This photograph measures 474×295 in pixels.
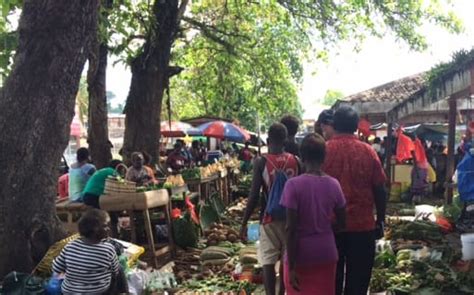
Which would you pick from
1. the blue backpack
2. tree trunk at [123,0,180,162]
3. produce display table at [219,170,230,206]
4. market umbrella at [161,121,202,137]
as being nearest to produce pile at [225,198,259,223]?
produce display table at [219,170,230,206]

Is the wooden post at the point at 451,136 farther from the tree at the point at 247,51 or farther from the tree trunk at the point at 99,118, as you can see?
the tree trunk at the point at 99,118

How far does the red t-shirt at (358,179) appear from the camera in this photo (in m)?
4.58

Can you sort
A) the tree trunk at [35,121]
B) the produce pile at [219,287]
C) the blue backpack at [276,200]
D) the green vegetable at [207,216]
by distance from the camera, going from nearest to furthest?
1. the blue backpack at [276,200]
2. the tree trunk at [35,121]
3. the produce pile at [219,287]
4. the green vegetable at [207,216]

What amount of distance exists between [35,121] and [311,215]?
11.1 ft

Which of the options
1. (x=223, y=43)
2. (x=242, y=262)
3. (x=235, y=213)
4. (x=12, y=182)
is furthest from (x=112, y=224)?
(x=223, y=43)

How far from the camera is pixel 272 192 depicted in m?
5.10

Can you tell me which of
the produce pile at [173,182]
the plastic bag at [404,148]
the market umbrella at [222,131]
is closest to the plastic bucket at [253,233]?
the produce pile at [173,182]

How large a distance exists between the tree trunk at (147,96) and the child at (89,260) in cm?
867

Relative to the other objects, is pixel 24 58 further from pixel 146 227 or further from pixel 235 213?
pixel 235 213

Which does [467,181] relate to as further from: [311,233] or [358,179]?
[311,233]

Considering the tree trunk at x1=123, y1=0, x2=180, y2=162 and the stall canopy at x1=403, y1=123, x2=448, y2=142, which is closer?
the tree trunk at x1=123, y1=0, x2=180, y2=162

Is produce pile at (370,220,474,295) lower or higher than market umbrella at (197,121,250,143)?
lower

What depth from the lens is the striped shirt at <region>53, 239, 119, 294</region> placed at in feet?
15.1

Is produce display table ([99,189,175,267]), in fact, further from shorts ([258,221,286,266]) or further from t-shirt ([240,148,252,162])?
t-shirt ([240,148,252,162])
